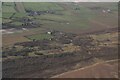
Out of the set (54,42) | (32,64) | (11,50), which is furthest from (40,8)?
(32,64)

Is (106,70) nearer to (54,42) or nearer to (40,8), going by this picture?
(54,42)

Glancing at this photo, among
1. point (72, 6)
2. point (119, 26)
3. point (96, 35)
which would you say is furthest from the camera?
point (72, 6)

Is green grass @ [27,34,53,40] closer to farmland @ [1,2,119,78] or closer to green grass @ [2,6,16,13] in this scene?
farmland @ [1,2,119,78]

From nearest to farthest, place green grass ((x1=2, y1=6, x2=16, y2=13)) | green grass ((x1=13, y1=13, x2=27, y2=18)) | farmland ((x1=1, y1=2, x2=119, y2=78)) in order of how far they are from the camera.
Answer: farmland ((x1=1, y1=2, x2=119, y2=78))
green grass ((x1=13, y1=13, x2=27, y2=18))
green grass ((x1=2, y1=6, x2=16, y2=13))

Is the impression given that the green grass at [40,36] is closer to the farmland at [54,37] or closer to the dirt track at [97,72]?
the farmland at [54,37]

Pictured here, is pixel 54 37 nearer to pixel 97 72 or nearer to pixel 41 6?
pixel 97 72

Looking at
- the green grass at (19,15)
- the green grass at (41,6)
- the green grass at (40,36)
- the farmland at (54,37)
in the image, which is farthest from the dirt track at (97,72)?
the green grass at (41,6)

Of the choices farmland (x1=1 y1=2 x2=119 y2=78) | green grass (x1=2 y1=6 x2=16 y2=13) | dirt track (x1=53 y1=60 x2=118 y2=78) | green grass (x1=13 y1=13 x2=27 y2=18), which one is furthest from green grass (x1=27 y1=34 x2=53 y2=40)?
green grass (x1=2 y1=6 x2=16 y2=13)
